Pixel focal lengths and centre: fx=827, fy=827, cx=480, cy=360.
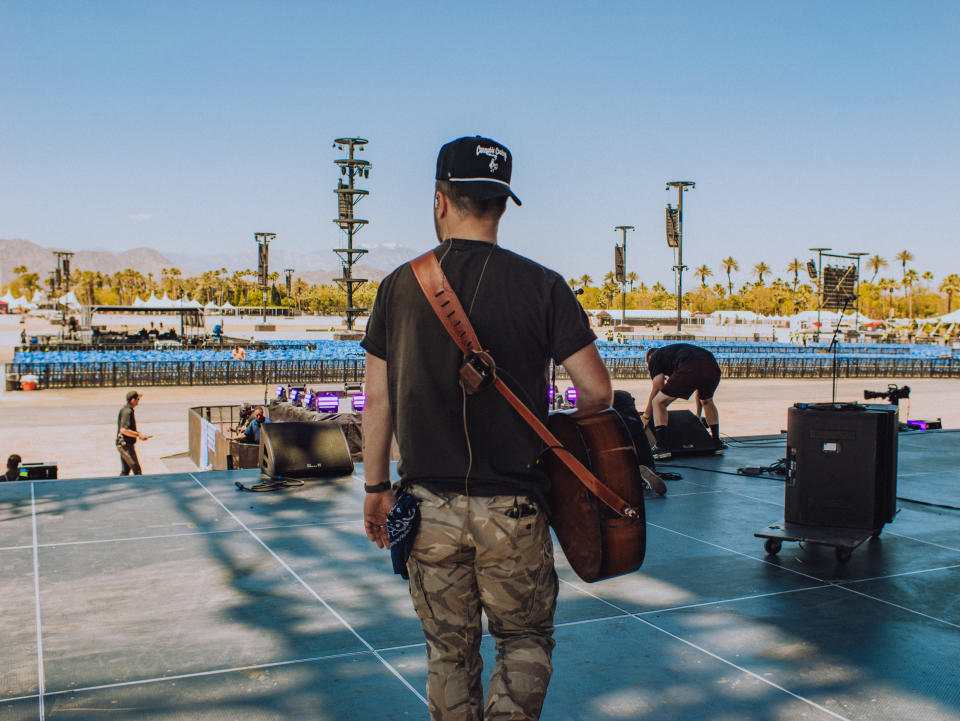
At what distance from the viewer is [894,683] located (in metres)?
3.50

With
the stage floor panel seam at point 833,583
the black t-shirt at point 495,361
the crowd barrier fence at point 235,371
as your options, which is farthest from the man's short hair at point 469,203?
the crowd barrier fence at point 235,371

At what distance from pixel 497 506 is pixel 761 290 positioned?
5828 inches

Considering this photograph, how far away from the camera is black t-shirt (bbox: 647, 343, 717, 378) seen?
9727 millimetres

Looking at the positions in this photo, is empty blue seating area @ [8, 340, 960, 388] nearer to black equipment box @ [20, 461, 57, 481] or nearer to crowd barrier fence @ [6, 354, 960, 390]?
crowd barrier fence @ [6, 354, 960, 390]

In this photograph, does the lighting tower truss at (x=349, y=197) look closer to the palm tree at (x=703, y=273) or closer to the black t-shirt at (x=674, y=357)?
the black t-shirt at (x=674, y=357)

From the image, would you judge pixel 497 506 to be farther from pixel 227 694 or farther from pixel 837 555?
pixel 837 555

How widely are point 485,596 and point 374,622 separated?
2036mm

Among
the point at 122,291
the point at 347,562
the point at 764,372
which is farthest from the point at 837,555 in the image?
the point at 122,291

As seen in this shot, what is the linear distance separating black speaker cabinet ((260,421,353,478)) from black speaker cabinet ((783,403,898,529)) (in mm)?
4184

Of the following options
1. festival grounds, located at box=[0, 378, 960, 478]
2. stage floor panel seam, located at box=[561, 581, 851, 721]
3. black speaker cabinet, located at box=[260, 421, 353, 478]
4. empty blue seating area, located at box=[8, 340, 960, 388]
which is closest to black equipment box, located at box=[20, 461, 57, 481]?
black speaker cabinet, located at box=[260, 421, 353, 478]

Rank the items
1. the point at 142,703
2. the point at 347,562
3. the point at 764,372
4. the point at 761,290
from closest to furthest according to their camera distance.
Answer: the point at 142,703
the point at 347,562
the point at 764,372
the point at 761,290

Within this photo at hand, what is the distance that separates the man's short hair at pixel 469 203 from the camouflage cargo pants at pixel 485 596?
0.83m

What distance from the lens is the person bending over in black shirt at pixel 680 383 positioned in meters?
9.44

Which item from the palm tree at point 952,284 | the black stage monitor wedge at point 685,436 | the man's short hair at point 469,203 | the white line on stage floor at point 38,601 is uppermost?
the palm tree at point 952,284
